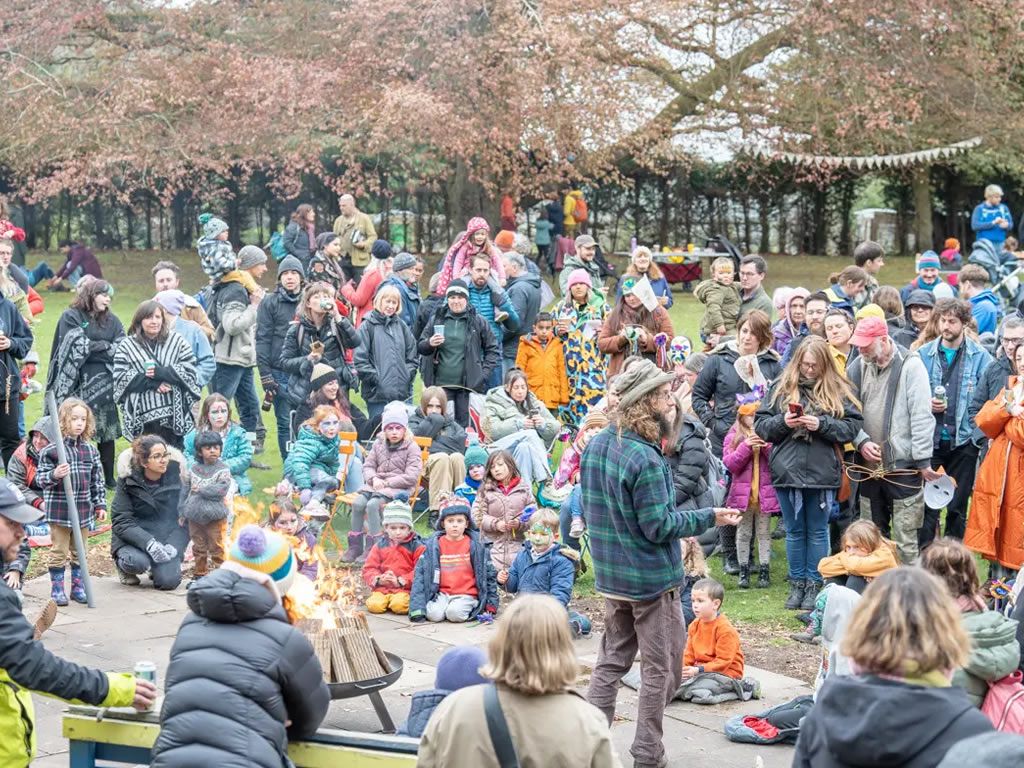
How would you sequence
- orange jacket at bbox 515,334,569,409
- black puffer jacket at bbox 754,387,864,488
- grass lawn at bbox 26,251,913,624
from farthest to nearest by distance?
1. orange jacket at bbox 515,334,569,409
2. grass lawn at bbox 26,251,913,624
3. black puffer jacket at bbox 754,387,864,488

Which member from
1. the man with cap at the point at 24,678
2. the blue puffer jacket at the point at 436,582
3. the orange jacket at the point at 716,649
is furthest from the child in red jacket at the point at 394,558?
the man with cap at the point at 24,678

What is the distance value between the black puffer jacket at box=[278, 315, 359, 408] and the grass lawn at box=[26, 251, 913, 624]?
97cm

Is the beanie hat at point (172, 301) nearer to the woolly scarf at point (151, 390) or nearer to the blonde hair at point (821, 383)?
the woolly scarf at point (151, 390)

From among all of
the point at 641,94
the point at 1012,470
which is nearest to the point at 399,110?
the point at 641,94

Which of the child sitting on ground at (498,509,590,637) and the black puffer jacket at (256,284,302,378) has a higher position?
the black puffer jacket at (256,284,302,378)

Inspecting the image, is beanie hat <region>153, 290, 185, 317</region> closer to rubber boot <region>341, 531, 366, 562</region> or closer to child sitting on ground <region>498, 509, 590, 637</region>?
rubber boot <region>341, 531, 366, 562</region>

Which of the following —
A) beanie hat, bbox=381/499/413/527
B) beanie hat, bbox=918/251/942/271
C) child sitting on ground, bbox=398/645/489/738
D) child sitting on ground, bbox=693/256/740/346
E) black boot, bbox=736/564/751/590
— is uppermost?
beanie hat, bbox=918/251/942/271

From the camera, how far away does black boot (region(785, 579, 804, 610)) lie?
32.1 ft

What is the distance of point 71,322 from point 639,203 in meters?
20.8

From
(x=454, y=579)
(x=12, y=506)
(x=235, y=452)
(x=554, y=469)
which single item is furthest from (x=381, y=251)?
(x=12, y=506)

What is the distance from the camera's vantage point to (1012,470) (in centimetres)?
934

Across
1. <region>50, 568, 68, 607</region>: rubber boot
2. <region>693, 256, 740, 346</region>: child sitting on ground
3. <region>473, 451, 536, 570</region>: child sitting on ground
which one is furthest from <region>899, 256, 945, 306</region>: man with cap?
<region>50, 568, 68, 607</region>: rubber boot

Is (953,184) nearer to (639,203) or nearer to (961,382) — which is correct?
(639,203)

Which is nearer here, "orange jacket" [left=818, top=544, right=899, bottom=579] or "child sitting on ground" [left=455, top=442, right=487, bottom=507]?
"orange jacket" [left=818, top=544, right=899, bottom=579]
